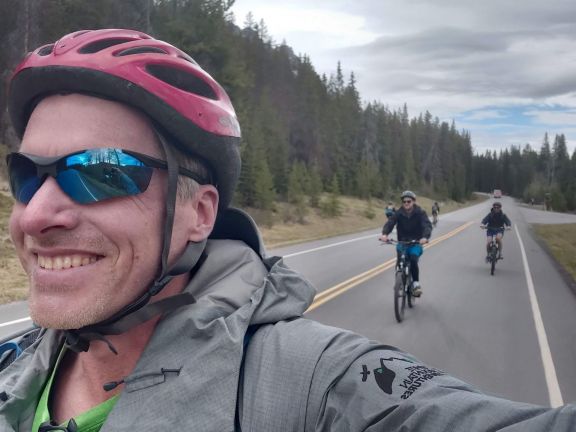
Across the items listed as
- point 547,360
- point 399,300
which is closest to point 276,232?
point 399,300

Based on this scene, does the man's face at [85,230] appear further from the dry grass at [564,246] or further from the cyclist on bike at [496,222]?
the dry grass at [564,246]

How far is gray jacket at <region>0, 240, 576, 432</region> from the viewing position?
45.6 inches

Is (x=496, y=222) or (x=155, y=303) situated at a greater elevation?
(x=155, y=303)

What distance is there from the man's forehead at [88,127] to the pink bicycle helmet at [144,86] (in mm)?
32

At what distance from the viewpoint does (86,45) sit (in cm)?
172

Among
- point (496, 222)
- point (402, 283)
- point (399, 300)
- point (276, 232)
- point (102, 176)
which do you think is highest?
point (102, 176)

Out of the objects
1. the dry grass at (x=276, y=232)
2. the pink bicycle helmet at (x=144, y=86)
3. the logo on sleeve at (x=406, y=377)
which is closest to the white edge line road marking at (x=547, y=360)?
the logo on sleeve at (x=406, y=377)

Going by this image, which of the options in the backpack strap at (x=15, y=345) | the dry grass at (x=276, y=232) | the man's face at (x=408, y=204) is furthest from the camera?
the dry grass at (x=276, y=232)

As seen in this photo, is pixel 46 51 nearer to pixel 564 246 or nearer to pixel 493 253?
pixel 493 253

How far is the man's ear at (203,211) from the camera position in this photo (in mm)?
1739

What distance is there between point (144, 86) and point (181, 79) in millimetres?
195

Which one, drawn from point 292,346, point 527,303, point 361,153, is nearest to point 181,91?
point 292,346

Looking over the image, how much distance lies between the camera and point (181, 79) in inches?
69.9

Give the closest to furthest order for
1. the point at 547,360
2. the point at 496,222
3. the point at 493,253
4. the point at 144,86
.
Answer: the point at 144,86
the point at 547,360
the point at 493,253
the point at 496,222
